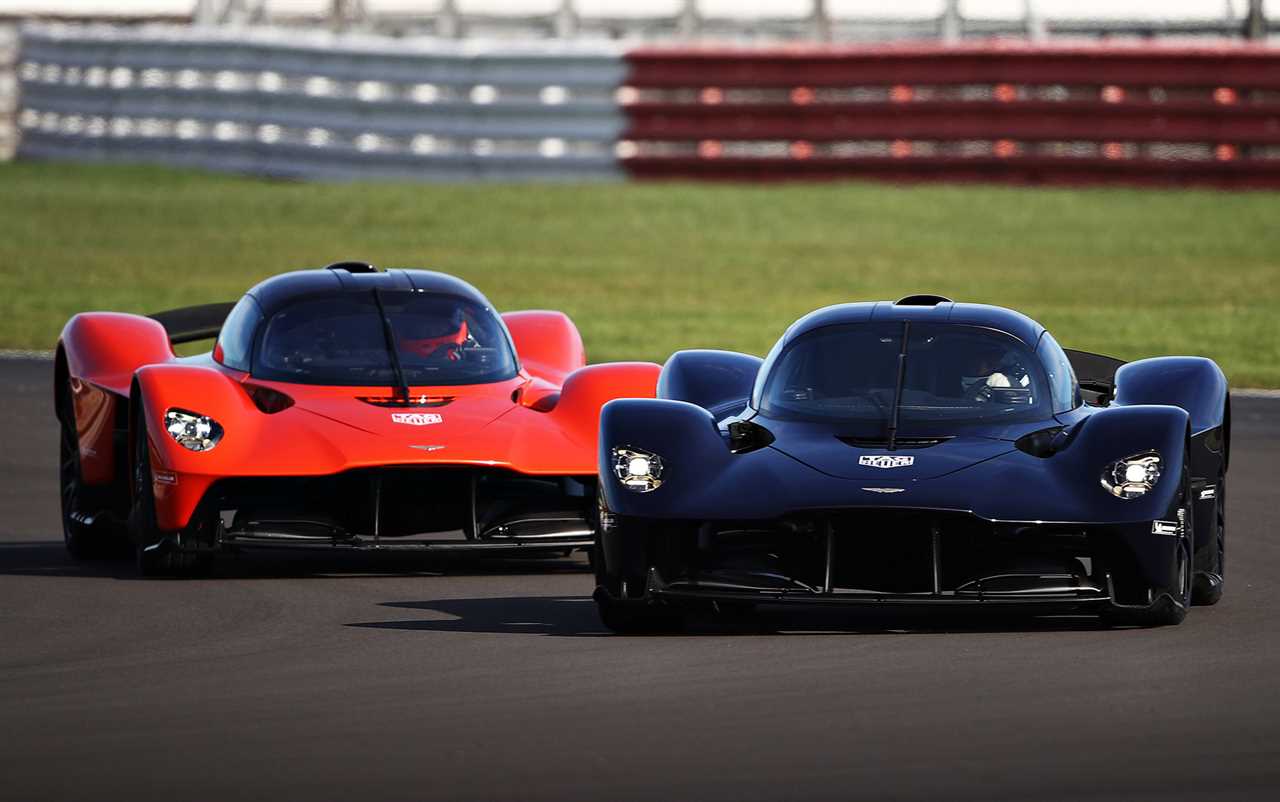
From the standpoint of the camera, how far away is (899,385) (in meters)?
9.62

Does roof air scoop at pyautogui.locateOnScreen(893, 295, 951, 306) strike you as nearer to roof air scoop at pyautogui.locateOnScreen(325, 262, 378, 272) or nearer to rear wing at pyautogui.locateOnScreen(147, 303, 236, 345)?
roof air scoop at pyautogui.locateOnScreen(325, 262, 378, 272)

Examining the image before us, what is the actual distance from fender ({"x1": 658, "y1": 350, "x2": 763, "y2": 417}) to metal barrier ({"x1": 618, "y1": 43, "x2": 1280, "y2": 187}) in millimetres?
16500

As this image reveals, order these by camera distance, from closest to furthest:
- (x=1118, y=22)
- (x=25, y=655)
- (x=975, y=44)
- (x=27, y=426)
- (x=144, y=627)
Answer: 1. (x=25, y=655)
2. (x=144, y=627)
3. (x=27, y=426)
4. (x=975, y=44)
5. (x=1118, y=22)

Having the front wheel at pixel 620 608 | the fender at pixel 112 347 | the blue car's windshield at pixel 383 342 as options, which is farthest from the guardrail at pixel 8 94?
the front wheel at pixel 620 608

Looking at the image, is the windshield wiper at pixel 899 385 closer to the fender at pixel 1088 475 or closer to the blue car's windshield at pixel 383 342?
the fender at pixel 1088 475

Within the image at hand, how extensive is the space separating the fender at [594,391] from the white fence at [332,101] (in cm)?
1737

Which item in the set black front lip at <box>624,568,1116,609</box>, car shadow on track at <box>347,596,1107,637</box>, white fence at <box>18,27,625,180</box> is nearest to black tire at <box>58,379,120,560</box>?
car shadow on track at <box>347,596,1107,637</box>

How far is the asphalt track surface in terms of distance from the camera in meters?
6.49

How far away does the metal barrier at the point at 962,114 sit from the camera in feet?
88.0

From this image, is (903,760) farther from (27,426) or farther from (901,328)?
(27,426)

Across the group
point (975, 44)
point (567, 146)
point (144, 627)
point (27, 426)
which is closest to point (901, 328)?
point (144, 627)

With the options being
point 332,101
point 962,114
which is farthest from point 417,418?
point 332,101

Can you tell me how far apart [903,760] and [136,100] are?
26355mm

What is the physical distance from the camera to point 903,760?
6.70 metres
